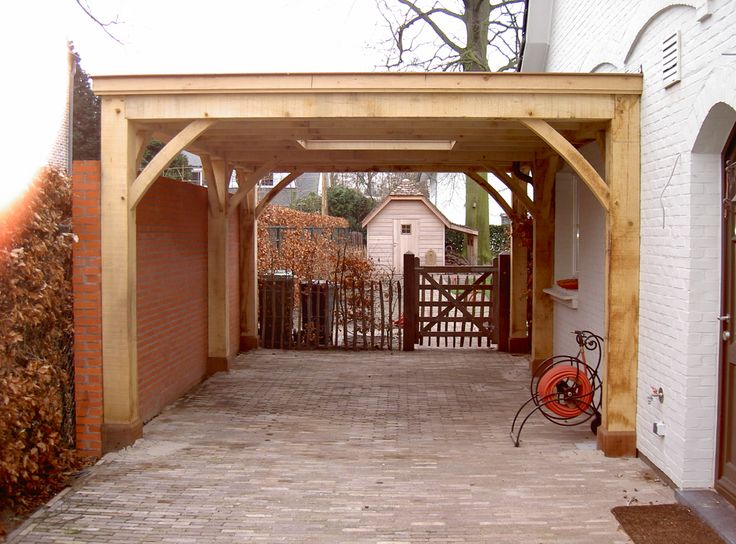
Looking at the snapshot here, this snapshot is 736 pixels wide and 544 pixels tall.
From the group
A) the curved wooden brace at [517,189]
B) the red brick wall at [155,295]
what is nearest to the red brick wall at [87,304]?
the red brick wall at [155,295]

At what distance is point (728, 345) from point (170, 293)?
223 inches

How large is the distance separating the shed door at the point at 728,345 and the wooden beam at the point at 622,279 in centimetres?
120

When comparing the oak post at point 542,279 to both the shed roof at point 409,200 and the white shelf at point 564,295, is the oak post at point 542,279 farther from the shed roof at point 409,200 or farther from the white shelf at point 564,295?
the shed roof at point 409,200

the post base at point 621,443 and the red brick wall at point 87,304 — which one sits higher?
the red brick wall at point 87,304

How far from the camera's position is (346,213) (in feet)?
124

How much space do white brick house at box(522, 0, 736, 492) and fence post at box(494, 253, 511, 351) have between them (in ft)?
20.1

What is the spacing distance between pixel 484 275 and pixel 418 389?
3958mm

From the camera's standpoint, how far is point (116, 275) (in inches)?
252

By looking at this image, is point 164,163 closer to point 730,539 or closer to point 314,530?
point 314,530

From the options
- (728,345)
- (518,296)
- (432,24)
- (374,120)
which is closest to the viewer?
(728,345)

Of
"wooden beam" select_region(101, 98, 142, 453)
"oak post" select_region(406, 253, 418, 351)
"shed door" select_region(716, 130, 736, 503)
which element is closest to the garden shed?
"oak post" select_region(406, 253, 418, 351)

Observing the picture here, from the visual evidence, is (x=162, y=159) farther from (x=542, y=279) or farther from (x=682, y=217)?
(x=542, y=279)

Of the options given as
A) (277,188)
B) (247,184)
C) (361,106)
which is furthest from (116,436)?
(277,188)

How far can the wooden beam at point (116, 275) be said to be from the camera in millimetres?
6375
